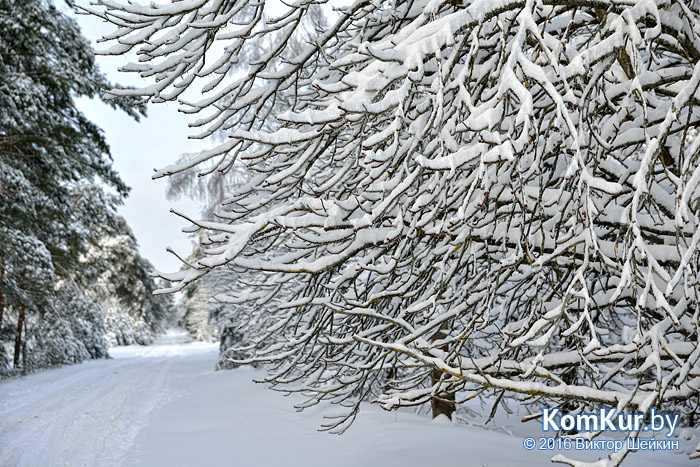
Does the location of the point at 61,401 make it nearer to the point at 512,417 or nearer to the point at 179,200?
the point at 179,200

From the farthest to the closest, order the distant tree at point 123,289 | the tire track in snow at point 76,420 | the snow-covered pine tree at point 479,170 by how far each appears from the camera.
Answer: the distant tree at point 123,289, the tire track in snow at point 76,420, the snow-covered pine tree at point 479,170

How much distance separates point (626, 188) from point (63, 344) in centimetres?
2116

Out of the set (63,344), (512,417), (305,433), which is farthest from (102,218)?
(512,417)

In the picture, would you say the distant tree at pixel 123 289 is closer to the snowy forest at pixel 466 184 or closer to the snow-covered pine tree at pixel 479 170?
the snowy forest at pixel 466 184

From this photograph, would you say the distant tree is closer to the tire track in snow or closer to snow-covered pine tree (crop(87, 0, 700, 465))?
the tire track in snow

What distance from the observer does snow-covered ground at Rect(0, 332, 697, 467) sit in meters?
5.12

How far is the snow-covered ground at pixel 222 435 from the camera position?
5.12m

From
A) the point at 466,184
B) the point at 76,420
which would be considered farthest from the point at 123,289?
the point at 466,184

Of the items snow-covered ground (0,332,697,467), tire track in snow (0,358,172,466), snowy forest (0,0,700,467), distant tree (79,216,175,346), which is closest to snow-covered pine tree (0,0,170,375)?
tire track in snow (0,358,172,466)

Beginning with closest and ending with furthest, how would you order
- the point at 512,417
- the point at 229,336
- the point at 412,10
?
1. the point at 412,10
2. the point at 512,417
3. the point at 229,336

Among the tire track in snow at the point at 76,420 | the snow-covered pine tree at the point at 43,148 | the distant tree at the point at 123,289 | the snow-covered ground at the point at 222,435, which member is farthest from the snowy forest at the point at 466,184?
the distant tree at the point at 123,289

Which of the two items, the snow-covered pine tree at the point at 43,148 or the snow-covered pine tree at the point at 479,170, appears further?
the snow-covered pine tree at the point at 43,148

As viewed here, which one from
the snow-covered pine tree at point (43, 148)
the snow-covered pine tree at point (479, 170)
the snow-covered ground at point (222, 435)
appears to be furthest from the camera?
the snow-covered pine tree at point (43, 148)

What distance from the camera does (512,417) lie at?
1002 cm
